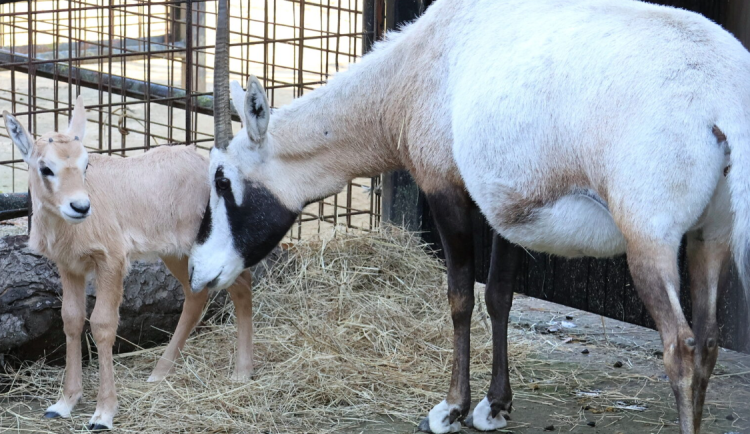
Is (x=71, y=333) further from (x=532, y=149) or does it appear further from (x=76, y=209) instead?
(x=532, y=149)

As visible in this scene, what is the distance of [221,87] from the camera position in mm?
4602

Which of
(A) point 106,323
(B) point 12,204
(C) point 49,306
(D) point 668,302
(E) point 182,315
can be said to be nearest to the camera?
(D) point 668,302

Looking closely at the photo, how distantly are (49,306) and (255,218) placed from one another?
4.39ft

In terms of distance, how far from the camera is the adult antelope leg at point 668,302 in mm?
3295

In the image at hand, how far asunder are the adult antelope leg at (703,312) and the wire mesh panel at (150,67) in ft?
10.2

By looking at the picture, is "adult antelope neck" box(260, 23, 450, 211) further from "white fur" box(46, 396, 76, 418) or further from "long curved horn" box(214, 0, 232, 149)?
"white fur" box(46, 396, 76, 418)

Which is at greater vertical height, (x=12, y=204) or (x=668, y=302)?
(x=668, y=302)

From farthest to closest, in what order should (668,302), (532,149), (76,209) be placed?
(76,209)
(532,149)
(668,302)

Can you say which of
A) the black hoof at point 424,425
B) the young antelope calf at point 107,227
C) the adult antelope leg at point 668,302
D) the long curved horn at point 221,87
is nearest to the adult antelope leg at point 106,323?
the young antelope calf at point 107,227

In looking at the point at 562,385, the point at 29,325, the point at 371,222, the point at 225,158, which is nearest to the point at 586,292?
the point at 562,385

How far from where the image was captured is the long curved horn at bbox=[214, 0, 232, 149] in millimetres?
4574

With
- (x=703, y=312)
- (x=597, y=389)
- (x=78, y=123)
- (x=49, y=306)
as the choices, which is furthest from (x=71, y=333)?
(x=703, y=312)

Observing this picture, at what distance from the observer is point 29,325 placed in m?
5.08

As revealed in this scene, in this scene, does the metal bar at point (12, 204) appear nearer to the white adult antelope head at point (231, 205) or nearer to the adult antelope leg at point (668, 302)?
the white adult antelope head at point (231, 205)
